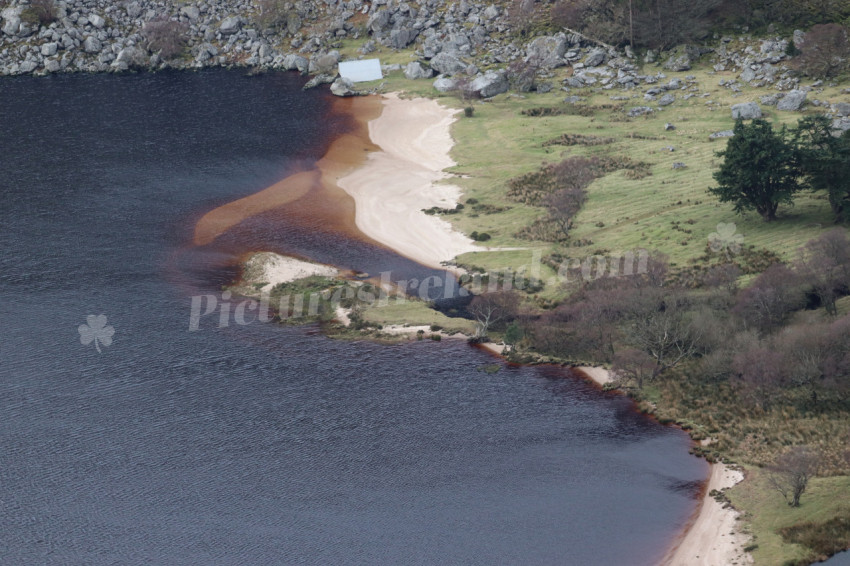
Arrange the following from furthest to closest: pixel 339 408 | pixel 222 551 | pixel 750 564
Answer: pixel 339 408 → pixel 222 551 → pixel 750 564

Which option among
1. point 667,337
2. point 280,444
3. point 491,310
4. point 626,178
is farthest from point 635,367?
point 626,178

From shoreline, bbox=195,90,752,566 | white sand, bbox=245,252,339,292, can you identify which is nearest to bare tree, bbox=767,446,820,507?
shoreline, bbox=195,90,752,566

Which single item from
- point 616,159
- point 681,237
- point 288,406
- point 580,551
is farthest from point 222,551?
point 616,159

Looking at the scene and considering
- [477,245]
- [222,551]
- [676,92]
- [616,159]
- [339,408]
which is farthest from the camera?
[676,92]

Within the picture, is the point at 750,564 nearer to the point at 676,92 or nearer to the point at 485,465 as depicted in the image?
the point at 485,465

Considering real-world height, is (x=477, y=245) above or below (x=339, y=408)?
above

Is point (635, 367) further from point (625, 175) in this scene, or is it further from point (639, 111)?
Result: point (639, 111)

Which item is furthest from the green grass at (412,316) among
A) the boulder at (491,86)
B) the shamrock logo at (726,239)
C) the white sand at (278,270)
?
the boulder at (491,86)
